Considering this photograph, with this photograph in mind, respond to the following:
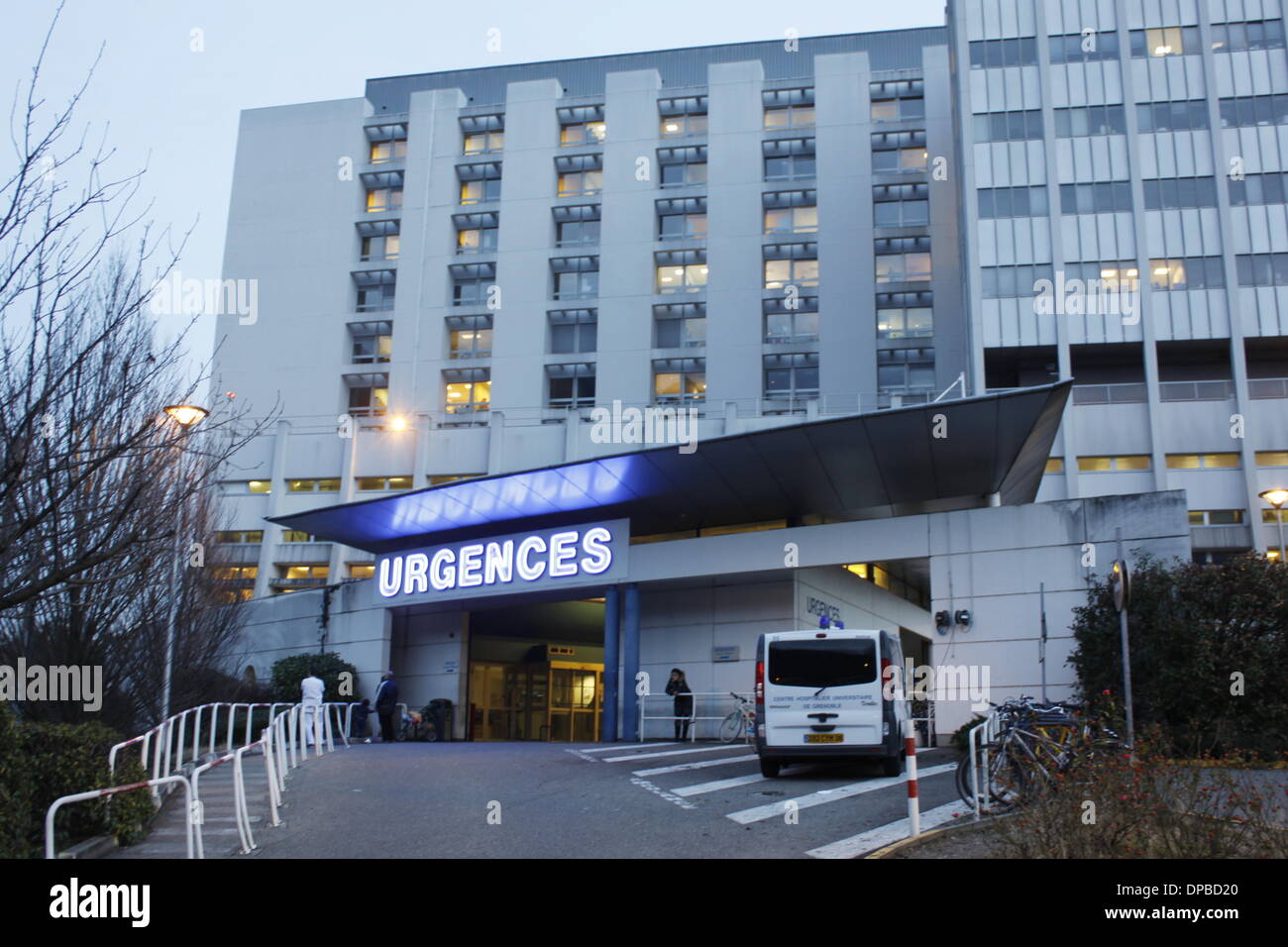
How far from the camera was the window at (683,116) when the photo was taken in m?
56.5

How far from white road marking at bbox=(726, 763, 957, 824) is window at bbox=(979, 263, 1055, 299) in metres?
31.3

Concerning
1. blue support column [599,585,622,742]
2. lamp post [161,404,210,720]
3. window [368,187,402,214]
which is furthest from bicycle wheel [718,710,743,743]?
window [368,187,402,214]

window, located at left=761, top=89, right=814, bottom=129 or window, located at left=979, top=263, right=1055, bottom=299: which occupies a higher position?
window, located at left=761, top=89, right=814, bottom=129

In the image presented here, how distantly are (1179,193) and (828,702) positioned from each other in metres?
36.7

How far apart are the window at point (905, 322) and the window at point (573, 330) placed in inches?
550

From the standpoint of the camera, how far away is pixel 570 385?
2149 inches

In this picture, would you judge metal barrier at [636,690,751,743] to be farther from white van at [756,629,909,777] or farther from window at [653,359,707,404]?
window at [653,359,707,404]

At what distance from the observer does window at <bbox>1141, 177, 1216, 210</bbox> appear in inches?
1695

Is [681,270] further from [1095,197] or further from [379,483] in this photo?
[1095,197]

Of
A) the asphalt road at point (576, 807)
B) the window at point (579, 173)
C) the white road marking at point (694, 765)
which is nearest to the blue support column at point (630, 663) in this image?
the white road marking at point (694, 765)

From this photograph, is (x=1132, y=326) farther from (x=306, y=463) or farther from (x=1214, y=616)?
(x=306, y=463)

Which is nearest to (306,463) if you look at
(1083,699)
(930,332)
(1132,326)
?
(930,332)

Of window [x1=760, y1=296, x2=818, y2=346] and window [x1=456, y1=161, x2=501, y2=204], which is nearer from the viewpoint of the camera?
window [x1=760, y1=296, x2=818, y2=346]
